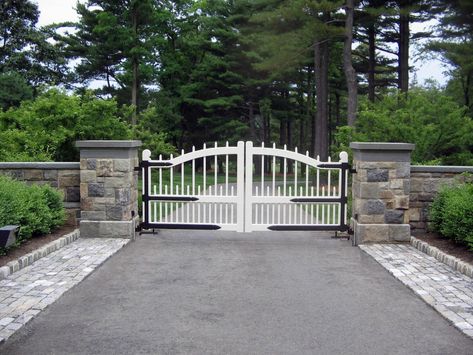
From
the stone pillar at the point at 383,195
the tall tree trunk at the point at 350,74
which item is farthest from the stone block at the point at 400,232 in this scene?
the tall tree trunk at the point at 350,74

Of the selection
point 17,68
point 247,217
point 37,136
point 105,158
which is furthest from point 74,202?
point 17,68

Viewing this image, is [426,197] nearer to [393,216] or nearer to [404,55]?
[393,216]

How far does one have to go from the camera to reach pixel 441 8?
24438 millimetres

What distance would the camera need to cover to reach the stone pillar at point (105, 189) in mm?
8859

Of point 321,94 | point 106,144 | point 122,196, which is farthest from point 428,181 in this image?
point 321,94

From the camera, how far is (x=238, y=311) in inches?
199

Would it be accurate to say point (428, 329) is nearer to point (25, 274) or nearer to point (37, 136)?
point (25, 274)

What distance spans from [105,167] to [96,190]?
0.41 metres

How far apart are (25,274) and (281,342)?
3470 mm

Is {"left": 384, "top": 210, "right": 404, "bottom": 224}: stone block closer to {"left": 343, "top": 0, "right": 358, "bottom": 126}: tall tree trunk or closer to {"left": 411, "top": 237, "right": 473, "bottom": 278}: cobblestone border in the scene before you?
A: {"left": 411, "top": 237, "right": 473, "bottom": 278}: cobblestone border

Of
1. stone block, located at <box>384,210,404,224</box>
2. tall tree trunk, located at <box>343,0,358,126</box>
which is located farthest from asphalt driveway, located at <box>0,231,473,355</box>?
tall tree trunk, located at <box>343,0,358,126</box>

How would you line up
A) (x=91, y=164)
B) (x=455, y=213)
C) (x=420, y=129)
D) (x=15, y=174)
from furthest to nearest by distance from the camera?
(x=420, y=129) < (x=15, y=174) < (x=91, y=164) < (x=455, y=213)

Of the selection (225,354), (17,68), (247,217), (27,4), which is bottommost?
(225,354)

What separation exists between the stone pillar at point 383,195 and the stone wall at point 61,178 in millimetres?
4673
